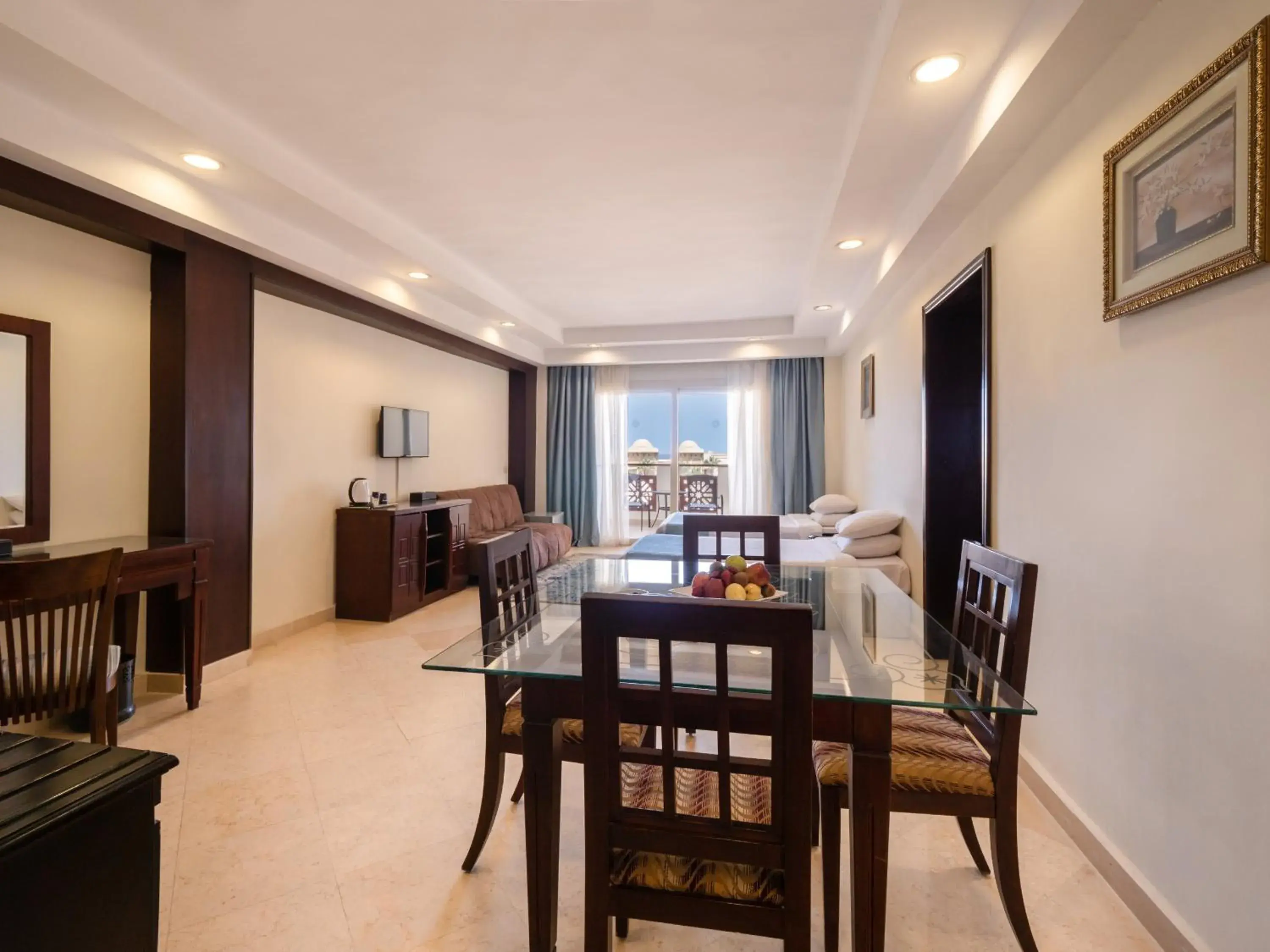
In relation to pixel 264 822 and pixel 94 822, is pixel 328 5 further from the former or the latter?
pixel 264 822

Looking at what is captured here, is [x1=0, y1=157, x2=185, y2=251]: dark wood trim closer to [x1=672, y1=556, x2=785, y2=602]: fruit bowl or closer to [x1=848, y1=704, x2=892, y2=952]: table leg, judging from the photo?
[x1=672, y1=556, x2=785, y2=602]: fruit bowl

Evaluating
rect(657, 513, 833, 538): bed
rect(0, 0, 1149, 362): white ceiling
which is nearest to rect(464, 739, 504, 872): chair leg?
rect(0, 0, 1149, 362): white ceiling

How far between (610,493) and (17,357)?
5640 millimetres

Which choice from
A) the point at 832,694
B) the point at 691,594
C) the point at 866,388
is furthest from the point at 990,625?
the point at 866,388

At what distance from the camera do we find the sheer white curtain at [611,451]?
24.8 feet

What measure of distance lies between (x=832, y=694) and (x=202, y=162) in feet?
10.7

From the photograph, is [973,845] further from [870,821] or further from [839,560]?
[839,560]

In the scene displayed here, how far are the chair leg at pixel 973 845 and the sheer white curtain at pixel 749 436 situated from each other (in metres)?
5.47

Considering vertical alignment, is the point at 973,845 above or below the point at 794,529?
below

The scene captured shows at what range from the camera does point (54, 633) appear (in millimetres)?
1992

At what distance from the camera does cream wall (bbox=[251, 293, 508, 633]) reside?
385cm

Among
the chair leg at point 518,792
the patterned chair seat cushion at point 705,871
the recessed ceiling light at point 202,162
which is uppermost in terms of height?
the recessed ceiling light at point 202,162

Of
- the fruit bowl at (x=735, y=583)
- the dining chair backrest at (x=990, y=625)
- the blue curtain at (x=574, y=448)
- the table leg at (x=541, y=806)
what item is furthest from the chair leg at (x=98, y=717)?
the blue curtain at (x=574, y=448)

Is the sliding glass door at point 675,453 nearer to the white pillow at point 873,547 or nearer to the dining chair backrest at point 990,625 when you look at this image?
the white pillow at point 873,547
